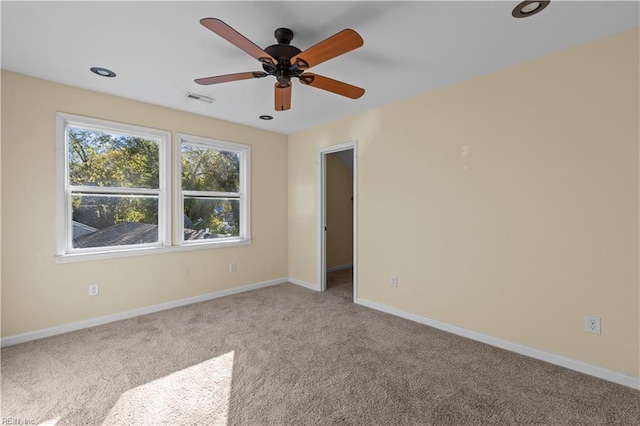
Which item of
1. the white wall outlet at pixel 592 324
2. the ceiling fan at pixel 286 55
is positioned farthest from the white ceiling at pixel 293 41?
the white wall outlet at pixel 592 324

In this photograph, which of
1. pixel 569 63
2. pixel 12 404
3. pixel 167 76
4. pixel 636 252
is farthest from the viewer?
pixel 167 76

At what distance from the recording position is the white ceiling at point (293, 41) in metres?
1.82

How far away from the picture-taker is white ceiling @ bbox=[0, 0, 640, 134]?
1819 millimetres

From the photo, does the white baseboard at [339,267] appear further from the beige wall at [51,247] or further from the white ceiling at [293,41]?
the white ceiling at [293,41]

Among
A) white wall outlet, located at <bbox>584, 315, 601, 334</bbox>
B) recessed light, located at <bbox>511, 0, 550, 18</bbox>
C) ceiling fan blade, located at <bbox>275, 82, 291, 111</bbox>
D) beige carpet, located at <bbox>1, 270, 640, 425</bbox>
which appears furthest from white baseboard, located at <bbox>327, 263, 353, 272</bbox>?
recessed light, located at <bbox>511, 0, 550, 18</bbox>

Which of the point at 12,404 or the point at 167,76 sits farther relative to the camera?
the point at 167,76

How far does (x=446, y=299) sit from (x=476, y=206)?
39.3 inches

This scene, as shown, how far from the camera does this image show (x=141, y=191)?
3.48 meters

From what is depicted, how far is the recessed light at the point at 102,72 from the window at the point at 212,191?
107cm

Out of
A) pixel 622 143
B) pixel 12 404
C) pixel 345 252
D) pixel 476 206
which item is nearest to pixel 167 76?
pixel 12 404

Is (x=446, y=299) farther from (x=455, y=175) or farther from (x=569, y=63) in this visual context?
(x=569, y=63)

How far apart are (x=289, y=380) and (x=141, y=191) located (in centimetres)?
274

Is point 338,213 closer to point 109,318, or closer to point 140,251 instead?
point 140,251

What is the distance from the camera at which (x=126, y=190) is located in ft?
11.0
